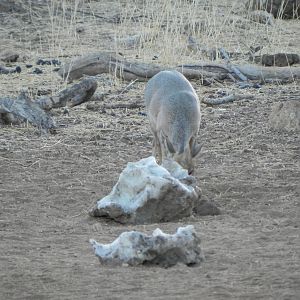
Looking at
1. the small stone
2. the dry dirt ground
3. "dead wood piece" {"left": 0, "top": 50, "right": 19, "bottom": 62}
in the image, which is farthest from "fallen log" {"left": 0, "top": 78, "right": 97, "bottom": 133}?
"dead wood piece" {"left": 0, "top": 50, "right": 19, "bottom": 62}

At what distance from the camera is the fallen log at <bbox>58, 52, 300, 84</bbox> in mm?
12266

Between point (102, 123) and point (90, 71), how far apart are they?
2.11 m

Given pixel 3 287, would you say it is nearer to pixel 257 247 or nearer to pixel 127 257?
pixel 127 257

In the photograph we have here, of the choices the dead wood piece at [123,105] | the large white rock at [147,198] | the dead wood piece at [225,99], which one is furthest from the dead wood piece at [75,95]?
the large white rock at [147,198]

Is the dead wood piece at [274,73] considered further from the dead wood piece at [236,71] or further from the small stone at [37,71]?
the small stone at [37,71]

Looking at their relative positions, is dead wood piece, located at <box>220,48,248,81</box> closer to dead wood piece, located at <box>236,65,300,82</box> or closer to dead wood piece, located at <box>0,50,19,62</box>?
dead wood piece, located at <box>236,65,300,82</box>

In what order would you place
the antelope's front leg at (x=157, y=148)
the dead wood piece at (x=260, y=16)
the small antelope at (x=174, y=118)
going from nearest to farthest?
1. the small antelope at (x=174, y=118)
2. the antelope's front leg at (x=157, y=148)
3. the dead wood piece at (x=260, y=16)

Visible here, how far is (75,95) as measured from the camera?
11.1 metres

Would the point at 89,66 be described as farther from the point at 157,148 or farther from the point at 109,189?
the point at 109,189

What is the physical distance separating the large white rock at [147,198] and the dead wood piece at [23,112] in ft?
10.6

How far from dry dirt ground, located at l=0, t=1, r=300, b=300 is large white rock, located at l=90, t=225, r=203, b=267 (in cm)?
6

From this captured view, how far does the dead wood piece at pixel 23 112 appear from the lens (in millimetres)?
10102

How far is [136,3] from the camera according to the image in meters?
17.3

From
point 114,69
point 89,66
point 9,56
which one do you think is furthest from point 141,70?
point 9,56
